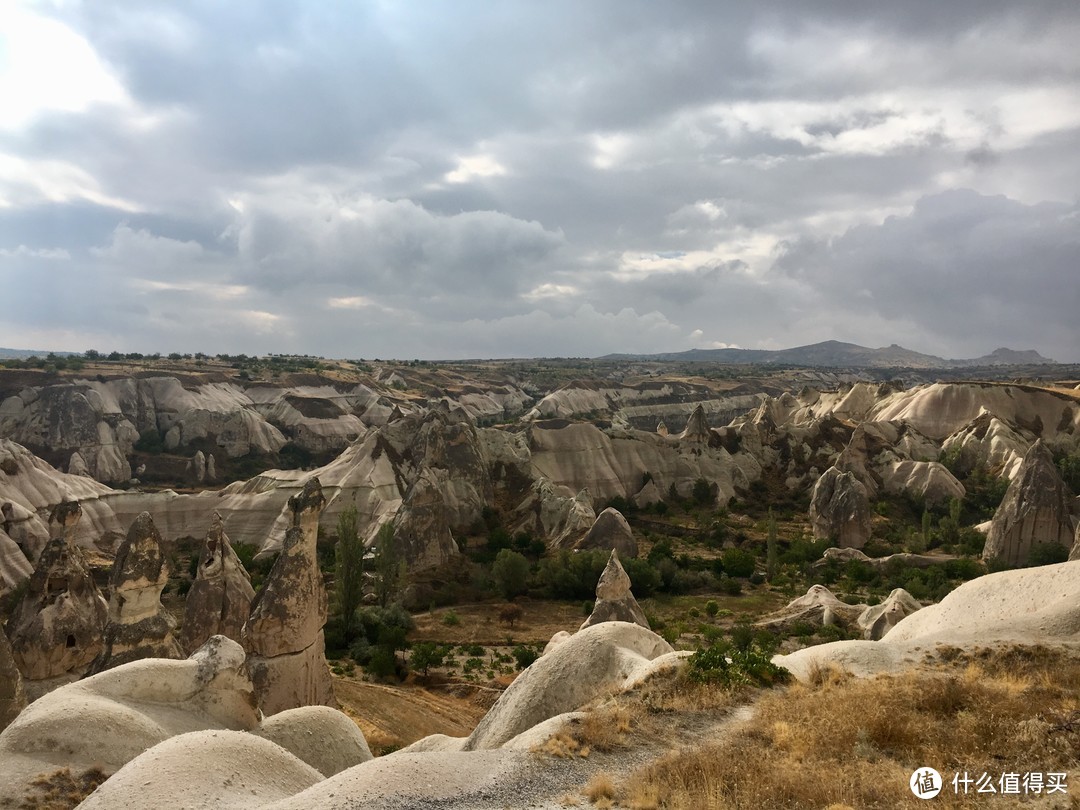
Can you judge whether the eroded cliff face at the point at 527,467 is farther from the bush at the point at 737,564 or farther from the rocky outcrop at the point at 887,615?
the rocky outcrop at the point at 887,615

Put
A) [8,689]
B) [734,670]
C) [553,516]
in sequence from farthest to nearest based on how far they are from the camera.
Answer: [553,516] < [8,689] < [734,670]

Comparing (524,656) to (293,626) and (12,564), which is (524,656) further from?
(12,564)

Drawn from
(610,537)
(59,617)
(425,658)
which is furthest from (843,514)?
(59,617)

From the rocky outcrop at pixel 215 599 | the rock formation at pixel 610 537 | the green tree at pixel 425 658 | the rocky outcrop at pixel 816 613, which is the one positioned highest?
the rocky outcrop at pixel 215 599

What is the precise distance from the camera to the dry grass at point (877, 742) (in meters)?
6.17

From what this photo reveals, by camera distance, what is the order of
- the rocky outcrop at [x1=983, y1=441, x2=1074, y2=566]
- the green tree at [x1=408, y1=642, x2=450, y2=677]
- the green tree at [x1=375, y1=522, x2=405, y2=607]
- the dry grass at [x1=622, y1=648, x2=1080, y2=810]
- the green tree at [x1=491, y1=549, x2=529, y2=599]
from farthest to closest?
the rocky outcrop at [x1=983, y1=441, x2=1074, y2=566], the green tree at [x1=491, y1=549, x2=529, y2=599], the green tree at [x1=375, y1=522, x2=405, y2=607], the green tree at [x1=408, y1=642, x2=450, y2=677], the dry grass at [x1=622, y1=648, x2=1080, y2=810]

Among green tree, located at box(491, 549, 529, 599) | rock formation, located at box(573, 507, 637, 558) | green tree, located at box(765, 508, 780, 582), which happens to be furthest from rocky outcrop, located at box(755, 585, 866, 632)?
green tree, located at box(491, 549, 529, 599)

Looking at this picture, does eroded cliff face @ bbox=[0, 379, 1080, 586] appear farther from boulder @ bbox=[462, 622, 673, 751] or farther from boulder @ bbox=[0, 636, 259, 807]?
boulder @ bbox=[462, 622, 673, 751]

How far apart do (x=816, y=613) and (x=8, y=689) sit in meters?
21.4

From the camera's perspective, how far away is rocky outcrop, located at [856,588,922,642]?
18.8 metres

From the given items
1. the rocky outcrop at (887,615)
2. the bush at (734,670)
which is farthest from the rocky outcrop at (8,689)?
the rocky outcrop at (887,615)

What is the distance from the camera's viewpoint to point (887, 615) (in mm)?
18922

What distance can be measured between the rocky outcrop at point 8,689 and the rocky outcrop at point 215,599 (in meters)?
3.91

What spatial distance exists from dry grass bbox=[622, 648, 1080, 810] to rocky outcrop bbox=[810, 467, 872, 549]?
2738cm
